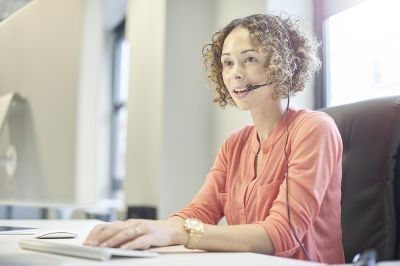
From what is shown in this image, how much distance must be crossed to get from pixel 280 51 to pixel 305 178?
34cm

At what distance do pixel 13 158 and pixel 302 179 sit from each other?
611 mm

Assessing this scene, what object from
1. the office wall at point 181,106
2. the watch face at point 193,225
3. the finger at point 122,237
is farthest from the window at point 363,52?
the finger at point 122,237

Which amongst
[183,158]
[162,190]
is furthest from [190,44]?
[162,190]

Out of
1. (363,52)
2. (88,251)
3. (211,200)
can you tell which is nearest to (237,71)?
(211,200)

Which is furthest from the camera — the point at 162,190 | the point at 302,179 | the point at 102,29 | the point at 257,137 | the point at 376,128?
the point at 162,190

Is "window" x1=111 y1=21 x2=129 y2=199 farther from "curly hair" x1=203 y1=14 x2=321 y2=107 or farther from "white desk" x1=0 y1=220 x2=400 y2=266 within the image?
"white desk" x1=0 y1=220 x2=400 y2=266

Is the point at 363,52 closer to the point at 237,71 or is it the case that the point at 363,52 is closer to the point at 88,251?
the point at 237,71

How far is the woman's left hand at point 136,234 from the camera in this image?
77 cm

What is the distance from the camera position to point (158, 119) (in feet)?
7.91

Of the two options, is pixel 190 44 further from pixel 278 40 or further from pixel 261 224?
pixel 261 224

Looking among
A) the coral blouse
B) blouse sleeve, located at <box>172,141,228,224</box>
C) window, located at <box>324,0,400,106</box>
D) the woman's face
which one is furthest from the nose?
window, located at <box>324,0,400,106</box>

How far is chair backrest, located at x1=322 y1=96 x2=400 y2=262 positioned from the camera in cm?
103

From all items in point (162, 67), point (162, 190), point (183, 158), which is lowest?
point (162, 190)

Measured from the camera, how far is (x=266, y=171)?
1.11 metres
